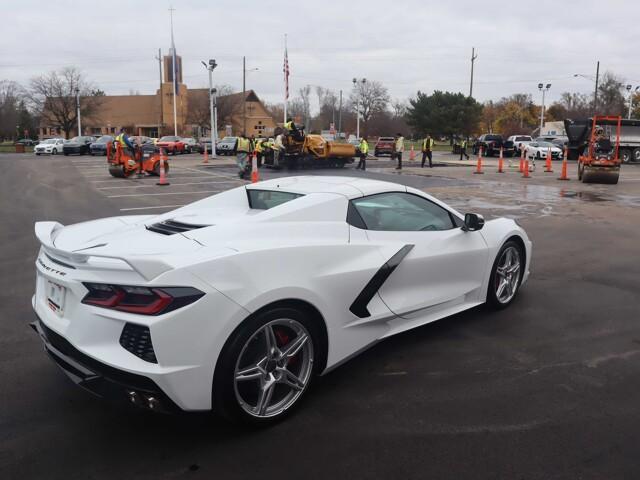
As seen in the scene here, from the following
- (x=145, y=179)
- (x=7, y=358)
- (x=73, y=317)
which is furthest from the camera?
(x=145, y=179)

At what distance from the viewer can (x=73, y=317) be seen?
3.03 meters

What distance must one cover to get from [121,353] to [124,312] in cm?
21

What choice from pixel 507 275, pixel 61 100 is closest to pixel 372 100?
pixel 61 100

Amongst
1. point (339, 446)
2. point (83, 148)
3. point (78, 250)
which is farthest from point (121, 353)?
point (83, 148)

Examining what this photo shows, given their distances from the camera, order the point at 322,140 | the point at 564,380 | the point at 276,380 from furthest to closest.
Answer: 1. the point at 322,140
2. the point at 564,380
3. the point at 276,380

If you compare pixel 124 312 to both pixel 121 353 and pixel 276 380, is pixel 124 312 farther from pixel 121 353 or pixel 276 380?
pixel 276 380

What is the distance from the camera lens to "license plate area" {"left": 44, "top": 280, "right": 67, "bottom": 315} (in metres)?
3.16

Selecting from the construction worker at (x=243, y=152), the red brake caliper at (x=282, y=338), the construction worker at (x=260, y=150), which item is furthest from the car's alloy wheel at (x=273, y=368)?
the construction worker at (x=260, y=150)

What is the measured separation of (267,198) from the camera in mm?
4312

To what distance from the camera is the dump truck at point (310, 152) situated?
84.5 feet

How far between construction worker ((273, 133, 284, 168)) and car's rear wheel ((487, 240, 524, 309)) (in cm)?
2073

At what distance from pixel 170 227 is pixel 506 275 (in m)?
3.30

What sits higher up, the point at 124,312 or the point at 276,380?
the point at 124,312

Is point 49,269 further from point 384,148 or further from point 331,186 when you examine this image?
point 384,148
